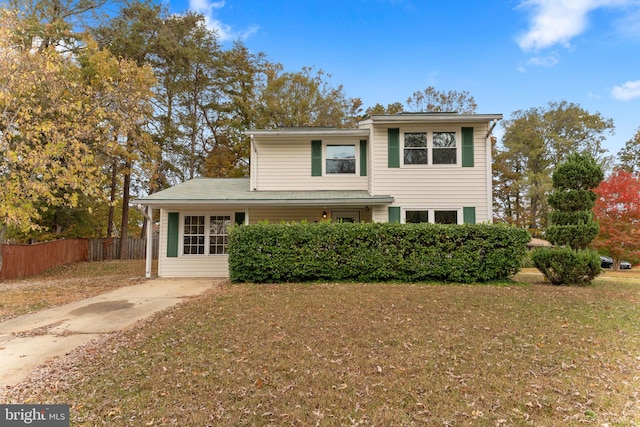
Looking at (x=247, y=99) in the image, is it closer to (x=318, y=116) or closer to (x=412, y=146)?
(x=318, y=116)

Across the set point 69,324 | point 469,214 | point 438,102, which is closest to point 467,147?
point 469,214

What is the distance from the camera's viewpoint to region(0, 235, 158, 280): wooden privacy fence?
1181cm

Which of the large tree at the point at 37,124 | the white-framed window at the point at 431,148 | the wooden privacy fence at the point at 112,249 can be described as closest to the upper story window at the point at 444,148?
the white-framed window at the point at 431,148

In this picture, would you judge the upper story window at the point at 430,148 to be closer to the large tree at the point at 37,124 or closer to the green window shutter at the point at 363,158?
the green window shutter at the point at 363,158

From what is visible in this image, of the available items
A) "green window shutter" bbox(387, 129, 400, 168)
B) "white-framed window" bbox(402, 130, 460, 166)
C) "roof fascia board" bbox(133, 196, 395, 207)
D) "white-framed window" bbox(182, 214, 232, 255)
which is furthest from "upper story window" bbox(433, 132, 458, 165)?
"white-framed window" bbox(182, 214, 232, 255)

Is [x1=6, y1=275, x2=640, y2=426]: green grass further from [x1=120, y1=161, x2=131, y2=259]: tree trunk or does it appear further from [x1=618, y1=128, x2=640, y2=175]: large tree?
[x1=618, y1=128, x2=640, y2=175]: large tree

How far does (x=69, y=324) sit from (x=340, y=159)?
9250 millimetres

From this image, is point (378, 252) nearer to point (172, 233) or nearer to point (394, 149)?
point (394, 149)

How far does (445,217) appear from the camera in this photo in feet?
36.5

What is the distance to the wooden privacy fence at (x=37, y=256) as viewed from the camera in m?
11.7

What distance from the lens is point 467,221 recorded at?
10.9 m

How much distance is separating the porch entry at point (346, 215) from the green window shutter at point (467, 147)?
396cm

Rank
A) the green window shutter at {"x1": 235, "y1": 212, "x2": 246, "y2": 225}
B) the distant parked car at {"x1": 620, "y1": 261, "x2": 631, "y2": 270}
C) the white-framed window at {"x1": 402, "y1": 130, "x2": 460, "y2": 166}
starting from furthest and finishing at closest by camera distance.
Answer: the distant parked car at {"x1": 620, "y1": 261, "x2": 631, "y2": 270}, the green window shutter at {"x1": 235, "y1": 212, "x2": 246, "y2": 225}, the white-framed window at {"x1": 402, "y1": 130, "x2": 460, "y2": 166}

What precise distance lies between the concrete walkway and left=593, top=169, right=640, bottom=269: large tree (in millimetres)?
18475
